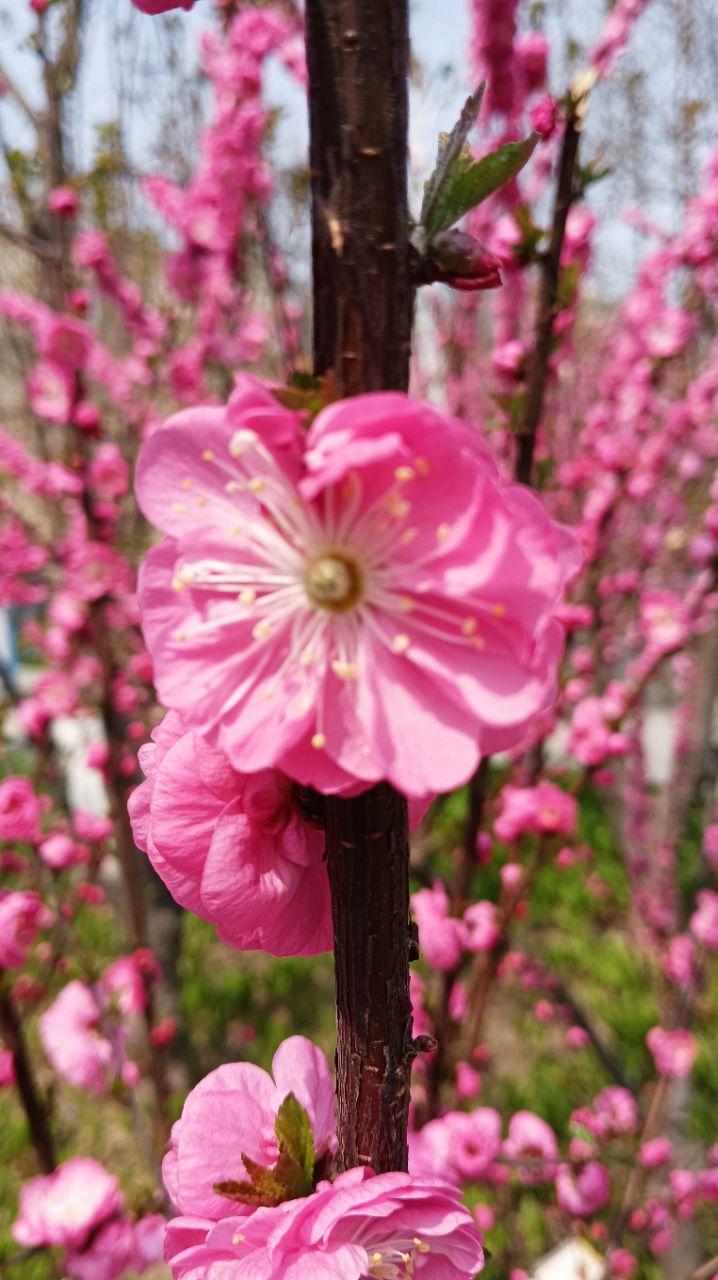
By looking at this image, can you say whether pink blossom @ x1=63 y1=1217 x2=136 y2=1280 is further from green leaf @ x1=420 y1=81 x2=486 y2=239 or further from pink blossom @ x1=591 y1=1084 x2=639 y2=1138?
green leaf @ x1=420 y1=81 x2=486 y2=239

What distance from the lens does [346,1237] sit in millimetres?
550

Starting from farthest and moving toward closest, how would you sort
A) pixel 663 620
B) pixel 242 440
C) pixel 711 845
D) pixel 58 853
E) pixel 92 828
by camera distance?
pixel 92 828, pixel 711 845, pixel 663 620, pixel 58 853, pixel 242 440

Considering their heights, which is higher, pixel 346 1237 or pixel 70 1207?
pixel 346 1237

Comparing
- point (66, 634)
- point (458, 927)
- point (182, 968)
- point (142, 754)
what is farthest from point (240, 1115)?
point (182, 968)

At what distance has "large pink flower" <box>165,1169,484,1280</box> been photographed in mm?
508

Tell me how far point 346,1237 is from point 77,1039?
164 cm

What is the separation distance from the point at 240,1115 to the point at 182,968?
380cm

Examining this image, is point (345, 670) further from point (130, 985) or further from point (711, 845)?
point (711, 845)

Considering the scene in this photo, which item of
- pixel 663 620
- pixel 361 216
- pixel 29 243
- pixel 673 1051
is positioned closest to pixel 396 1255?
pixel 361 216

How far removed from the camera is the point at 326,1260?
20.1 inches

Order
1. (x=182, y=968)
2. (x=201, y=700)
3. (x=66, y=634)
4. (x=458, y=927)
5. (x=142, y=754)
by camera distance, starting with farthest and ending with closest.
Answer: (x=182, y=968), (x=66, y=634), (x=458, y=927), (x=142, y=754), (x=201, y=700)

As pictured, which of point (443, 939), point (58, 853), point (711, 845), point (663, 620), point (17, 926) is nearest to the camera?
point (17, 926)

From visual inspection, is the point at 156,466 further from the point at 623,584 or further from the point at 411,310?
the point at 623,584

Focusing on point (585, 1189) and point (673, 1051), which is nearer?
point (585, 1189)
